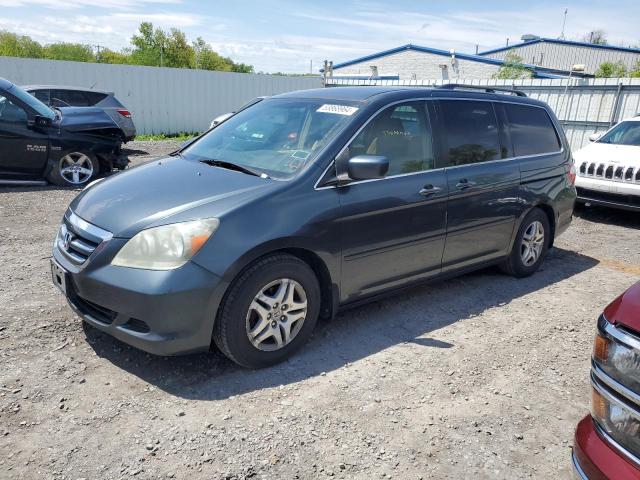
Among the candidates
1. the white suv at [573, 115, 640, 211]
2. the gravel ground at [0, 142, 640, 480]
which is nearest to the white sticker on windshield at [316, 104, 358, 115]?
the gravel ground at [0, 142, 640, 480]

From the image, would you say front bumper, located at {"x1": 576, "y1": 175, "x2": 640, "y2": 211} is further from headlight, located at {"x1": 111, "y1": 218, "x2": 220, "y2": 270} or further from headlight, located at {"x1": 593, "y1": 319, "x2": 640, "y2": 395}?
headlight, located at {"x1": 111, "y1": 218, "x2": 220, "y2": 270}

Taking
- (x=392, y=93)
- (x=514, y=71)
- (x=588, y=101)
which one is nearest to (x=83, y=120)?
(x=392, y=93)

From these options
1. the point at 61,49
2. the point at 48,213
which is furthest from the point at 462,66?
the point at 61,49

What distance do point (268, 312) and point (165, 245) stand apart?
79 centimetres

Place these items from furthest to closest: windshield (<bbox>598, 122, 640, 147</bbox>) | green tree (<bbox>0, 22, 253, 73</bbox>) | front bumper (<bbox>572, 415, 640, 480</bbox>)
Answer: green tree (<bbox>0, 22, 253, 73</bbox>)
windshield (<bbox>598, 122, 640, 147</bbox>)
front bumper (<bbox>572, 415, 640, 480</bbox>)

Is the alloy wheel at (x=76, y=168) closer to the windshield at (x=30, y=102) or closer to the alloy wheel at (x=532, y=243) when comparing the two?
the windshield at (x=30, y=102)

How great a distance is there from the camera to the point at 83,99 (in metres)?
12.3

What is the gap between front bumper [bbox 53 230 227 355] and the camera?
301 cm

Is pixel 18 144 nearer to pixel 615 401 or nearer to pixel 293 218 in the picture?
pixel 293 218

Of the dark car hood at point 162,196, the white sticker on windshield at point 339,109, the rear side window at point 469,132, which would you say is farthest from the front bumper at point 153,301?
the rear side window at point 469,132

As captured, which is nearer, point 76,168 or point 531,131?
Answer: point 531,131

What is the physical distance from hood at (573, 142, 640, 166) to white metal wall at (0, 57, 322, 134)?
13686 mm

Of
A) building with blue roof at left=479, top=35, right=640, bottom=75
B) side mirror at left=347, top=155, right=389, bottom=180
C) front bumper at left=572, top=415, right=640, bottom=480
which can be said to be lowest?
front bumper at left=572, top=415, right=640, bottom=480

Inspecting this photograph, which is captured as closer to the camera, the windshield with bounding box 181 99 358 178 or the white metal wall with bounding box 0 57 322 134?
the windshield with bounding box 181 99 358 178
